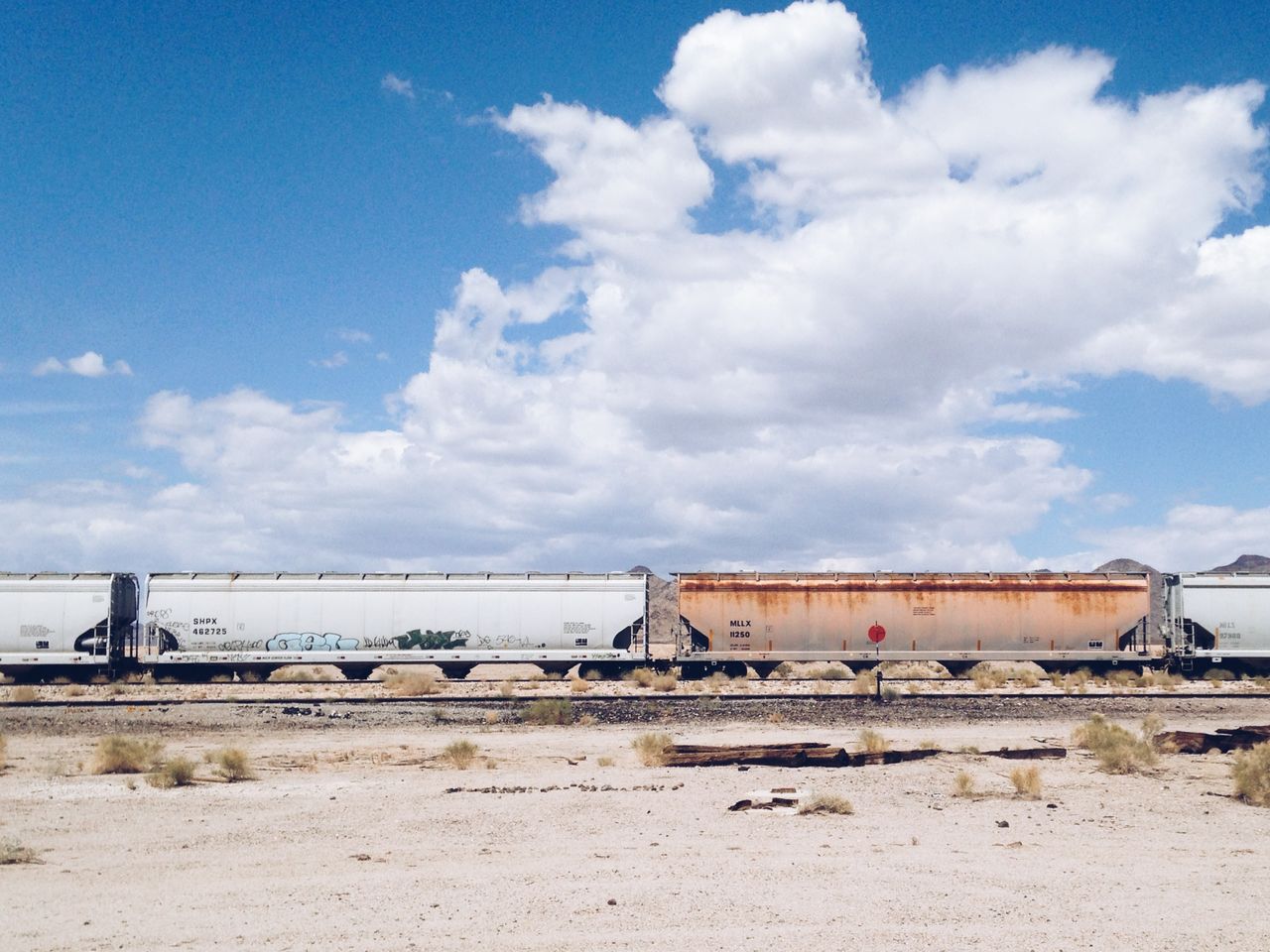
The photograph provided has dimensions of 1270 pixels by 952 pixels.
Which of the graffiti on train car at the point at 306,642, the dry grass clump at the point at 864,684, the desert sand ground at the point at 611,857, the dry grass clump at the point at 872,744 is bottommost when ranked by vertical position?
the dry grass clump at the point at 864,684

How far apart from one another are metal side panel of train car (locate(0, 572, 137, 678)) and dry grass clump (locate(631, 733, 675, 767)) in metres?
24.7

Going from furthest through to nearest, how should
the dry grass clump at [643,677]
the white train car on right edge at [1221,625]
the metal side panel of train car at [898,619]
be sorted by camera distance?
1. the white train car on right edge at [1221,625]
2. the metal side panel of train car at [898,619]
3. the dry grass clump at [643,677]

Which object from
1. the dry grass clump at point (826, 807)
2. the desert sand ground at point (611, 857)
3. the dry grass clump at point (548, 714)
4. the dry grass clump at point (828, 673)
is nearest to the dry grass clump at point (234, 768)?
the desert sand ground at point (611, 857)

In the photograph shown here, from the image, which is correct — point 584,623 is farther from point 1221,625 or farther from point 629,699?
point 1221,625

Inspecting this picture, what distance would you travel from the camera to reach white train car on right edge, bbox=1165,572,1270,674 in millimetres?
36594

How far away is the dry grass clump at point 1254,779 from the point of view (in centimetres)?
1390

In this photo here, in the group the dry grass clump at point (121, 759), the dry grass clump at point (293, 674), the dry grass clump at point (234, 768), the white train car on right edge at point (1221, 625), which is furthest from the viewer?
the white train car on right edge at point (1221, 625)

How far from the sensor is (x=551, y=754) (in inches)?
740

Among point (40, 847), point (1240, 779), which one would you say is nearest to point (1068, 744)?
point (1240, 779)

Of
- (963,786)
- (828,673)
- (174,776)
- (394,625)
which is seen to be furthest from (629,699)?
(963,786)

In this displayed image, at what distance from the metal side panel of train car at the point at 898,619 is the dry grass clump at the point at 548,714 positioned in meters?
11.7

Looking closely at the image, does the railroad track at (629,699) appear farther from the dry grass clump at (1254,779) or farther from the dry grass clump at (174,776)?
the dry grass clump at (1254,779)

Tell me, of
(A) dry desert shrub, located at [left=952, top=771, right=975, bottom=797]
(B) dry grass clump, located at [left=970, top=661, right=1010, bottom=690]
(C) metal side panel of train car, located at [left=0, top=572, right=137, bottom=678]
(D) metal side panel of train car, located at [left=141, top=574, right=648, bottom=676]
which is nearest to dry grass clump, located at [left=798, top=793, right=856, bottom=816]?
(A) dry desert shrub, located at [left=952, top=771, right=975, bottom=797]

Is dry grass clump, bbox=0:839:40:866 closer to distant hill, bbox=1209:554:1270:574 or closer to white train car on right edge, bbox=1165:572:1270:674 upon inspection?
white train car on right edge, bbox=1165:572:1270:674
